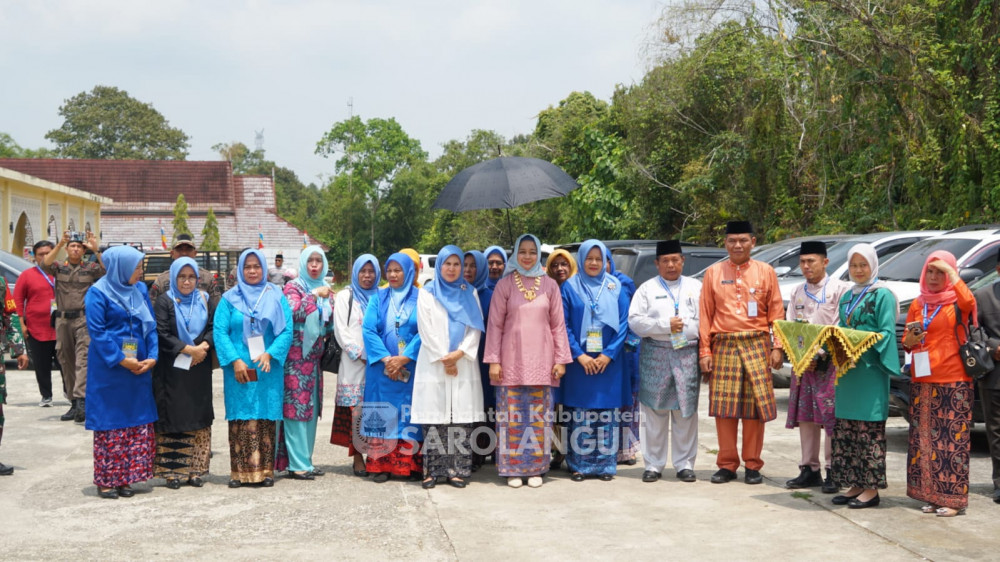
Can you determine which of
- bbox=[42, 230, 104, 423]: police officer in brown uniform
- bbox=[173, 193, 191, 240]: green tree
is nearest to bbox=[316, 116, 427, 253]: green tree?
bbox=[173, 193, 191, 240]: green tree

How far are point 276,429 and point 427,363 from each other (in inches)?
50.1

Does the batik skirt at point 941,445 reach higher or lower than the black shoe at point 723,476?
higher

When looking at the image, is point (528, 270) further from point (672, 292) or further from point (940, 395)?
point (940, 395)

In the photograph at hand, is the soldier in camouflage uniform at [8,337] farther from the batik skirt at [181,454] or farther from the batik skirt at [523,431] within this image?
the batik skirt at [523,431]

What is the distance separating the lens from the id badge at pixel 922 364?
6.10 metres

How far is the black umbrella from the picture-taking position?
7547 mm

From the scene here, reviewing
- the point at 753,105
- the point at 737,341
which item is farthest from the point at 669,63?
the point at 737,341

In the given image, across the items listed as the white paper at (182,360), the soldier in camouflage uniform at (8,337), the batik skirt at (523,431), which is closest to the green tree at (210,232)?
the soldier in camouflage uniform at (8,337)

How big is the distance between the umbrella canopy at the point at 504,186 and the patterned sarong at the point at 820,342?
219 centimetres

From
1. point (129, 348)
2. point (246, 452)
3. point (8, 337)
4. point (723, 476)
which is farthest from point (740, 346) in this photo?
point (8, 337)

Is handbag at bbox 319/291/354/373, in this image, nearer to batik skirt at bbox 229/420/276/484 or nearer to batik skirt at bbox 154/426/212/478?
batik skirt at bbox 229/420/276/484

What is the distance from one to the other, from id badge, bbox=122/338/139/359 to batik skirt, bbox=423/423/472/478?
216 centimetres

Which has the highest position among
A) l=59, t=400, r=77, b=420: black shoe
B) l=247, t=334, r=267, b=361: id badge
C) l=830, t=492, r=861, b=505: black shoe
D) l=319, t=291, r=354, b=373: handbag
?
l=247, t=334, r=267, b=361: id badge

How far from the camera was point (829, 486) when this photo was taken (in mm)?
6633
